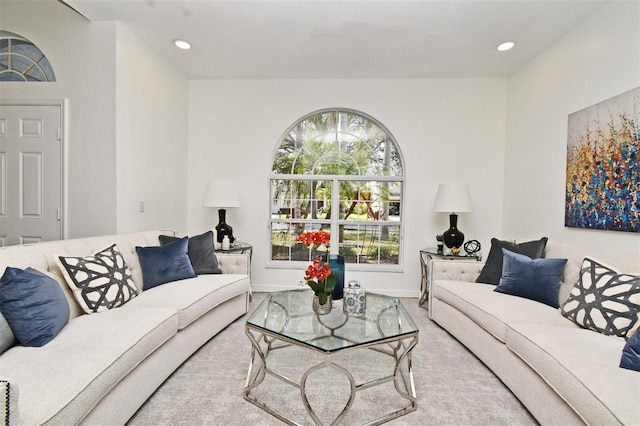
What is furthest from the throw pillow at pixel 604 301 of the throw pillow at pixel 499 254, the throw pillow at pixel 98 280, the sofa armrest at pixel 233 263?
the throw pillow at pixel 98 280

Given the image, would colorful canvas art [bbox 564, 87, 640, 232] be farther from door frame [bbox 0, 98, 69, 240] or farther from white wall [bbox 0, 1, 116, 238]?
door frame [bbox 0, 98, 69, 240]

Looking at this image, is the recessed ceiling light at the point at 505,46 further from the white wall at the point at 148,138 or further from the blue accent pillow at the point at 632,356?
the white wall at the point at 148,138

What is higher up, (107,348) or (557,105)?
(557,105)

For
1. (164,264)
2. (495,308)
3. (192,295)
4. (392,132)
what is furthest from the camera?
(392,132)

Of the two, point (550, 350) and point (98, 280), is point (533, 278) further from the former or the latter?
point (98, 280)

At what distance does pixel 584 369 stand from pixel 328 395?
1.27 metres

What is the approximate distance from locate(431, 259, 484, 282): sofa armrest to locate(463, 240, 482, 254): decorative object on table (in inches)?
25.8

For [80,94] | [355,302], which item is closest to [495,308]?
[355,302]

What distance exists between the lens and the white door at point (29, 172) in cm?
290

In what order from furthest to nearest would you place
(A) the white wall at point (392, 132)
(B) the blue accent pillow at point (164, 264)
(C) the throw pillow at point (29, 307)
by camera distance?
(A) the white wall at point (392, 132), (B) the blue accent pillow at point (164, 264), (C) the throw pillow at point (29, 307)

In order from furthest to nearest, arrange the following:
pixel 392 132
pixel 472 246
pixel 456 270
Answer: pixel 392 132
pixel 472 246
pixel 456 270

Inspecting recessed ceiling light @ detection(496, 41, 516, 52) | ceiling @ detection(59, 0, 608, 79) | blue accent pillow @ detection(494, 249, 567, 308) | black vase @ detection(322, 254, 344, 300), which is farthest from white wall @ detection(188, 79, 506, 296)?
black vase @ detection(322, 254, 344, 300)

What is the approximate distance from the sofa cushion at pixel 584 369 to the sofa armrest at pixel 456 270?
1143 millimetres

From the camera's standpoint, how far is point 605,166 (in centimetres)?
242
